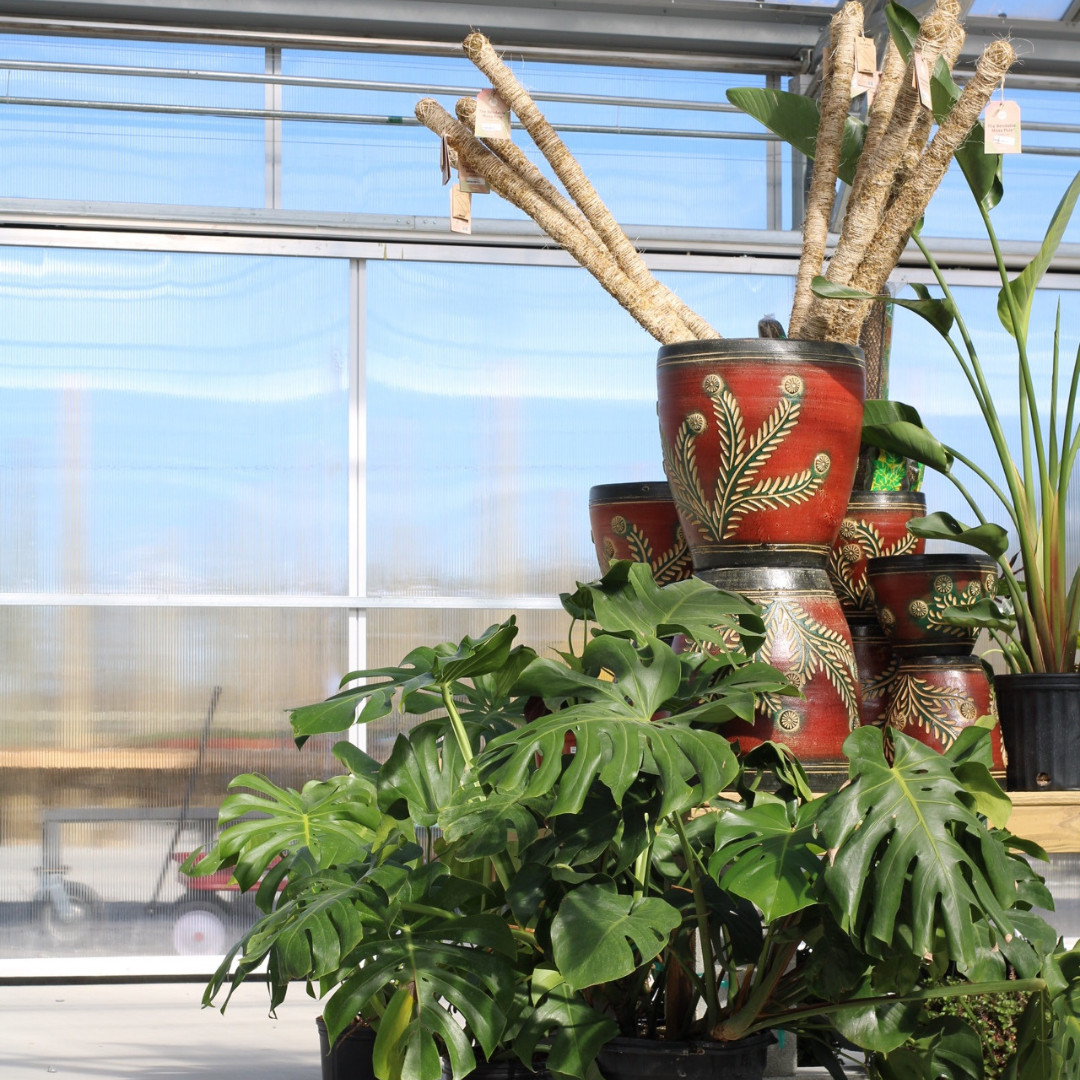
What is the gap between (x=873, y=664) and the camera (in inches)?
73.3

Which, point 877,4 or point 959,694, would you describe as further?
point 877,4

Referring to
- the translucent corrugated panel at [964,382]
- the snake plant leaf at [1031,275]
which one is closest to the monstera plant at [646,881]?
the snake plant leaf at [1031,275]

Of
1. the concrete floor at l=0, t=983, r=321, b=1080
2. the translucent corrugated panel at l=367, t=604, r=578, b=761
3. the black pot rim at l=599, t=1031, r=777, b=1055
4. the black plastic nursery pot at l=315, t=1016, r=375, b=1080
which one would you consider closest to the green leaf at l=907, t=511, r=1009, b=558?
the black pot rim at l=599, t=1031, r=777, b=1055

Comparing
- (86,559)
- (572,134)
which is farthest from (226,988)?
(572,134)

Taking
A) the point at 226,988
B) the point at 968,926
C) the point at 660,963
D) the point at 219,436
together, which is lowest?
the point at 226,988

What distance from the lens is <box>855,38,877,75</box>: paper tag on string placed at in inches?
67.1

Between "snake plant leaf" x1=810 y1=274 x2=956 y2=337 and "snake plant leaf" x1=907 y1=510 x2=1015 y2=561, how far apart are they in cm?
30

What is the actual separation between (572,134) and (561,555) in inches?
50.0

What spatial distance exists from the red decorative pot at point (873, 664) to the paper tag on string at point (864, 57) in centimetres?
77

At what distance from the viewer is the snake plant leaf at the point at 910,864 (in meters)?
1.14

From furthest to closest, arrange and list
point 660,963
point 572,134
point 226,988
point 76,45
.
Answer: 1. point 572,134
2. point 76,45
3. point 226,988
4. point 660,963

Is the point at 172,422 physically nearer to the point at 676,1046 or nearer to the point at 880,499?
the point at 880,499

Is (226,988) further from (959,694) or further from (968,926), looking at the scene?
(968,926)

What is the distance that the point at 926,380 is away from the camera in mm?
3988
